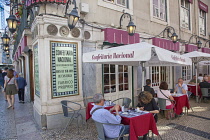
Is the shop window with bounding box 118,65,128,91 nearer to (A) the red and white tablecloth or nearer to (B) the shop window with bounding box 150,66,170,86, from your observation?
(B) the shop window with bounding box 150,66,170,86

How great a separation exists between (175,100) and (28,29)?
20.2 ft

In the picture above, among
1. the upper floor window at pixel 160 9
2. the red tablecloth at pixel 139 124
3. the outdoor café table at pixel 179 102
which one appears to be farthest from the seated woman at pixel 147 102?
the upper floor window at pixel 160 9

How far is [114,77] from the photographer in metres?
6.77

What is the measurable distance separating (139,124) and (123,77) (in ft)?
12.5

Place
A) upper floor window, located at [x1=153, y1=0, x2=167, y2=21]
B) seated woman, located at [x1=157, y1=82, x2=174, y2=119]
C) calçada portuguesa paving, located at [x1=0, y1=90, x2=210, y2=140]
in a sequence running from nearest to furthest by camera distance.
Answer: calçada portuguesa paving, located at [x1=0, y1=90, x2=210, y2=140] → seated woman, located at [x1=157, y1=82, x2=174, y2=119] → upper floor window, located at [x1=153, y1=0, x2=167, y2=21]

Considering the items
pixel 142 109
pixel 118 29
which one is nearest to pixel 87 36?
pixel 118 29

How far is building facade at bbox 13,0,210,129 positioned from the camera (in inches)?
191

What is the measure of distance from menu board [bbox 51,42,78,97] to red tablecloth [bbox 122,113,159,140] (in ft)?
7.93

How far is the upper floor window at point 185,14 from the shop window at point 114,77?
6734 mm

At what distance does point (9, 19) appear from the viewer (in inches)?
200

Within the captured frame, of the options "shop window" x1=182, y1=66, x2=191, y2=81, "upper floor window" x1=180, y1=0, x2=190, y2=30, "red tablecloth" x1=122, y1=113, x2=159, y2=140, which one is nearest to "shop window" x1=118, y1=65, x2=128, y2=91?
"red tablecloth" x1=122, y1=113, x2=159, y2=140

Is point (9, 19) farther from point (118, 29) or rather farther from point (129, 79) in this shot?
point (129, 79)

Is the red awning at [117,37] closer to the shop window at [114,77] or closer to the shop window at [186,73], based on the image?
the shop window at [114,77]

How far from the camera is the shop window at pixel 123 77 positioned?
6.97 m
